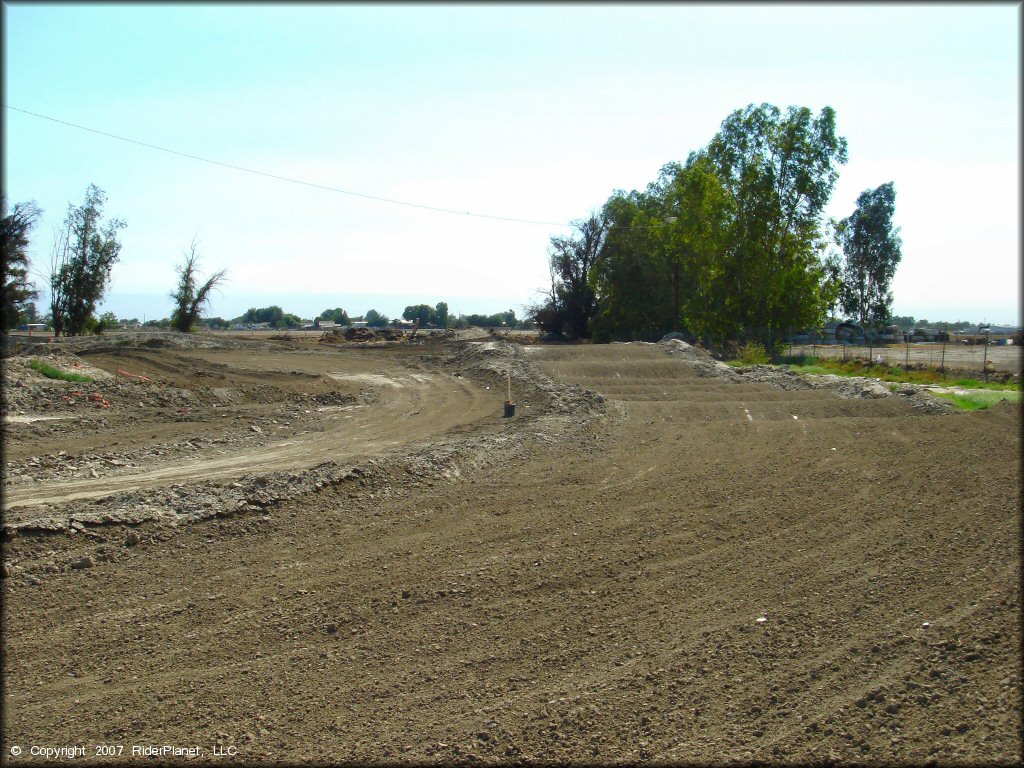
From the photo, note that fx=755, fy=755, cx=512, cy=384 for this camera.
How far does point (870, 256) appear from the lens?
57.4m

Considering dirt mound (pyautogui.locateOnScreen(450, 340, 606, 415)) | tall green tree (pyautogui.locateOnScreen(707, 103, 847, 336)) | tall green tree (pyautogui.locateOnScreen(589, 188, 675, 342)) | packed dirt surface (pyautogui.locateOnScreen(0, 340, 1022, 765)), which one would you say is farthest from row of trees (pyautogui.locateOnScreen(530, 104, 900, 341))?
packed dirt surface (pyautogui.locateOnScreen(0, 340, 1022, 765))

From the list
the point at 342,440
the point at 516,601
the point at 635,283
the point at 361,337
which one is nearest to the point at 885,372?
the point at 342,440

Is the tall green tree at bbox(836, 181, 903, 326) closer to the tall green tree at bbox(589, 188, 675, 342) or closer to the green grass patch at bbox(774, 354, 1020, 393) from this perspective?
the tall green tree at bbox(589, 188, 675, 342)

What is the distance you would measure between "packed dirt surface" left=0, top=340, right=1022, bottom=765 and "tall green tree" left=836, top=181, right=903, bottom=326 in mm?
44618

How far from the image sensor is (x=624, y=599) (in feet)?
23.8

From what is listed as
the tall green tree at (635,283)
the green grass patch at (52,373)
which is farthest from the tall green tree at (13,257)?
the tall green tree at (635,283)

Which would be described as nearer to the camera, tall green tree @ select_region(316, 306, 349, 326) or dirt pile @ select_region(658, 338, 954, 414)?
dirt pile @ select_region(658, 338, 954, 414)

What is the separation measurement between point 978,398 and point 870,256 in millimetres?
39105

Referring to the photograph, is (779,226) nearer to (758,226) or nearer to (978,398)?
(758,226)

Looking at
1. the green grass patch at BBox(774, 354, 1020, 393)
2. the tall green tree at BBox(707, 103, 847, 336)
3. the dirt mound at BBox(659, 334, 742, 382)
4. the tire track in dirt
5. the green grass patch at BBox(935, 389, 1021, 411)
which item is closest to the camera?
the tire track in dirt

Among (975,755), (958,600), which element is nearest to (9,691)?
(975,755)

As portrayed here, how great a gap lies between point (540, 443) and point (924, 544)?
750 cm

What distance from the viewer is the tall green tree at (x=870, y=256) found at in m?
54.8

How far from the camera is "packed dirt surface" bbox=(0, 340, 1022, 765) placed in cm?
519
